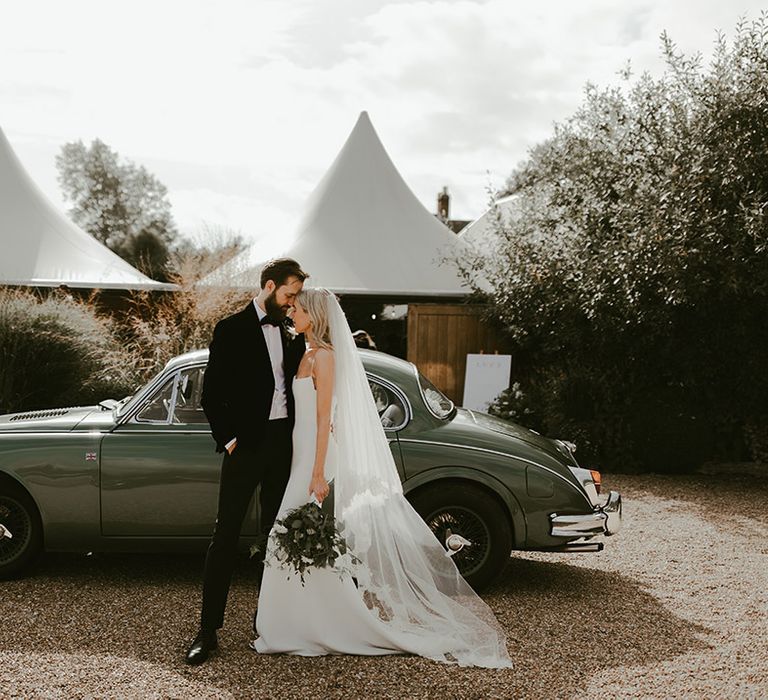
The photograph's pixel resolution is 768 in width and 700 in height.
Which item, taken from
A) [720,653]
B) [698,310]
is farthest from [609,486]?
[720,653]

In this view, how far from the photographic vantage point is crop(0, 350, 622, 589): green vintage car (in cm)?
512

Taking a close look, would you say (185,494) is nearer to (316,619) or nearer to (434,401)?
(316,619)

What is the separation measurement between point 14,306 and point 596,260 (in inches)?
294

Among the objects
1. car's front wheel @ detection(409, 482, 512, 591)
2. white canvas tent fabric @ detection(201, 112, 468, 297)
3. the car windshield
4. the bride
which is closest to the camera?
the bride

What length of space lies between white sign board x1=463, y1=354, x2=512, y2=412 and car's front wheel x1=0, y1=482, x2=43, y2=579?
8.67 metres

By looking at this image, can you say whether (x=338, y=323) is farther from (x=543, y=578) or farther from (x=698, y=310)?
(x=698, y=310)

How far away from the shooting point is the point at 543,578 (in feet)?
18.6

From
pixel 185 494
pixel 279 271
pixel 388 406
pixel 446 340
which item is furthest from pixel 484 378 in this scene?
Result: pixel 279 271

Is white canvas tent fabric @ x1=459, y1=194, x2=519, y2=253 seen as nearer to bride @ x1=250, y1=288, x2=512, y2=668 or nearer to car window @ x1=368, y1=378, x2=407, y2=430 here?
car window @ x1=368, y1=378, x2=407, y2=430

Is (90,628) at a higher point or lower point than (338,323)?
lower

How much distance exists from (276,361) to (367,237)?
11.9 metres

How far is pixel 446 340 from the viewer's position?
45.5 ft

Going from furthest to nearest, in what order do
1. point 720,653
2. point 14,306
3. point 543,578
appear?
point 14,306, point 543,578, point 720,653

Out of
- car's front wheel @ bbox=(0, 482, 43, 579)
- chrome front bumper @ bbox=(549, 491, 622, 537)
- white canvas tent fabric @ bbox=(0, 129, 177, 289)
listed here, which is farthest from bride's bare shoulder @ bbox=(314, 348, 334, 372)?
white canvas tent fabric @ bbox=(0, 129, 177, 289)
